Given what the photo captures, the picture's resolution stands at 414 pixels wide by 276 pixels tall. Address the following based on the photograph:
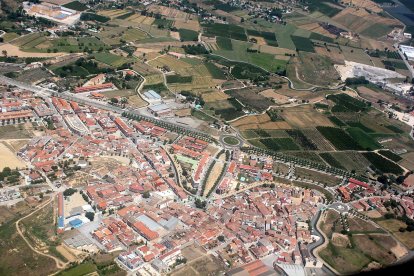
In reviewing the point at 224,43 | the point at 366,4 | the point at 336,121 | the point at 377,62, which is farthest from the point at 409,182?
the point at 366,4

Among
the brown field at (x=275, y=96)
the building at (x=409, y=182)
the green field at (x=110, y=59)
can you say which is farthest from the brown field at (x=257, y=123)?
the green field at (x=110, y=59)

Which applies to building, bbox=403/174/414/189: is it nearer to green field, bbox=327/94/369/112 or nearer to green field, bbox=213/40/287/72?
green field, bbox=327/94/369/112

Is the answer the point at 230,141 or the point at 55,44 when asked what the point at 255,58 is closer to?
the point at 230,141

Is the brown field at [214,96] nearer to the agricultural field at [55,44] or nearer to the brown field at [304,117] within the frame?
the brown field at [304,117]

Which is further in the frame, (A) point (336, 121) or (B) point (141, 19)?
(B) point (141, 19)

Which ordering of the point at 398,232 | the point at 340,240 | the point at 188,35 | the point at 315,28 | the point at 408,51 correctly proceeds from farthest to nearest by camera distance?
the point at 315,28
the point at 408,51
the point at 188,35
the point at 398,232
the point at 340,240

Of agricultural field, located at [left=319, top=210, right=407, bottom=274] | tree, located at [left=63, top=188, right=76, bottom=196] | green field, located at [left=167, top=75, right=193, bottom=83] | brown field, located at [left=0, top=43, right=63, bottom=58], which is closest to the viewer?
agricultural field, located at [left=319, top=210, right=407, bottom=274]

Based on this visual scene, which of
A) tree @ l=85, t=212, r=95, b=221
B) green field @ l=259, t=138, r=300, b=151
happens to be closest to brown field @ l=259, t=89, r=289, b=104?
green field @ l=259, t=138, r=300, b=151
